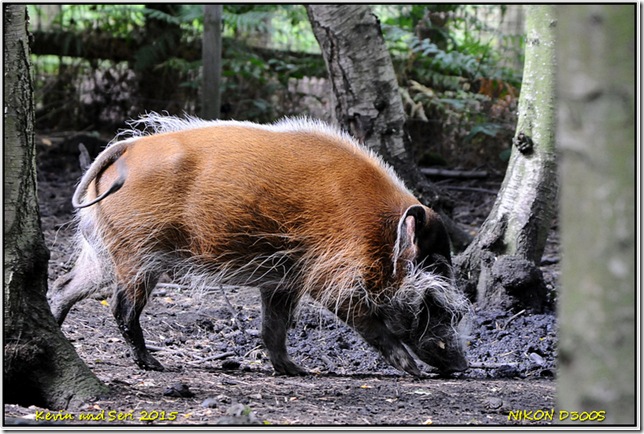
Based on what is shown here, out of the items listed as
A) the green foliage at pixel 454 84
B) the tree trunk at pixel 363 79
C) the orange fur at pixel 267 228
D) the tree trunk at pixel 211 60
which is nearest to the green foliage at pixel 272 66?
the green foliage at pixel 454 84

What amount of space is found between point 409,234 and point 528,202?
4.71 ft

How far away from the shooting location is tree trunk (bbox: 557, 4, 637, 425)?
1.53 metres

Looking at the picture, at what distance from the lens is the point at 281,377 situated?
4.32 meters

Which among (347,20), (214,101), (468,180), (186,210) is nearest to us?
(186,210)

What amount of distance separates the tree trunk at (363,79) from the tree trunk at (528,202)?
966mm

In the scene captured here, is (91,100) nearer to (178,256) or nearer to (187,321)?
(187,321)

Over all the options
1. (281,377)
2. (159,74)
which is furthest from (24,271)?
(159,74)

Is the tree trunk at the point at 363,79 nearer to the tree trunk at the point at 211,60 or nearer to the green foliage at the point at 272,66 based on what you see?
the tree trunk at the point at 211,60

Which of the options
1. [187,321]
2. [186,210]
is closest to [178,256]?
[186,210]

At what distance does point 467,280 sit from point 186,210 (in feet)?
7.34

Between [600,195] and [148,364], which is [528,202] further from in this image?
[600,195]

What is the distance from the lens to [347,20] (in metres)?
5.98

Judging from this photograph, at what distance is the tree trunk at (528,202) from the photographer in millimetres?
5301

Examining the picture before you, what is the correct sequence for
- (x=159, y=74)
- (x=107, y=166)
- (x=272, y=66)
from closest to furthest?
(x=107, y=166)
(x=159, y=74)
(x=272, y=66)
